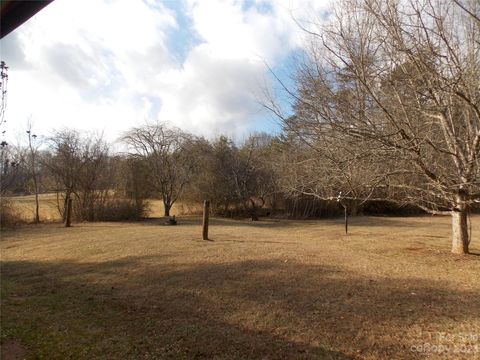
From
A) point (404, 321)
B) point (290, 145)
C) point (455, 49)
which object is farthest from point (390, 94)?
point (404, 321)

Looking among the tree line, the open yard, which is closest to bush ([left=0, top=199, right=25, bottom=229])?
the open yard

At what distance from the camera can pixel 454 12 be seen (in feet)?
20.7

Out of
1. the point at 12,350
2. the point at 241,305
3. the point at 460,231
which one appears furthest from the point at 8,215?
the point at 460,231

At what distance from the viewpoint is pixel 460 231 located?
27.8 ft

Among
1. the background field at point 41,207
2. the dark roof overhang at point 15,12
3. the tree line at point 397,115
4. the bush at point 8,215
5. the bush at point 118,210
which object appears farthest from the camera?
the bush at point 118,210

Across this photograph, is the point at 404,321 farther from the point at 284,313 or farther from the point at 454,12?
the point at 454,12

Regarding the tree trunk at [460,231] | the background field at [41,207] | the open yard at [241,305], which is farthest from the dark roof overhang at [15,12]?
the background field at [41,207]

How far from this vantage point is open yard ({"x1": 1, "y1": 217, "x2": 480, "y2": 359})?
3785 millimetres

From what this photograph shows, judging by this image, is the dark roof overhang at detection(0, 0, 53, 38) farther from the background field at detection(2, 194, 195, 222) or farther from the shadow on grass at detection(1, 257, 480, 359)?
the background field at detection(2, 194, 195, 222)

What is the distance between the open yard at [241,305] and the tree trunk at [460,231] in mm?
467

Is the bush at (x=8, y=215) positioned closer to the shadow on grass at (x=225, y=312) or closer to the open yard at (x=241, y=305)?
the open yard at (x=241, y=305)

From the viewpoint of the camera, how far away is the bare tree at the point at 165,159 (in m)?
23.0

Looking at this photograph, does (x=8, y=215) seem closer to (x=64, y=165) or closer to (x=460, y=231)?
(x=64, y=165)

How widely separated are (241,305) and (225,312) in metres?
0.31
